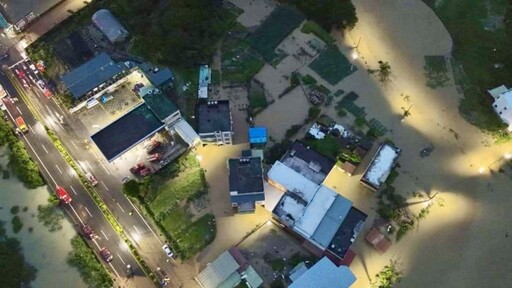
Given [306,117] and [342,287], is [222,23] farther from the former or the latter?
[342,287]

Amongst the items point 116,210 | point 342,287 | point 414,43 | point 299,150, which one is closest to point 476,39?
point 414,43

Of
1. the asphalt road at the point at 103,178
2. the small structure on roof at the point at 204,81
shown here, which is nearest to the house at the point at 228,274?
the asphalt road at the point at 103,178

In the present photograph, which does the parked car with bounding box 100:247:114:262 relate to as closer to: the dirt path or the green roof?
the green roof

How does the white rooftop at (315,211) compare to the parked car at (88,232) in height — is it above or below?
below

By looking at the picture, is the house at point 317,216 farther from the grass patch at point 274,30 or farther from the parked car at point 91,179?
the parked car at point 91,179

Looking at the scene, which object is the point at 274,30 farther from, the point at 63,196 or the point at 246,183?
the point at 63,196

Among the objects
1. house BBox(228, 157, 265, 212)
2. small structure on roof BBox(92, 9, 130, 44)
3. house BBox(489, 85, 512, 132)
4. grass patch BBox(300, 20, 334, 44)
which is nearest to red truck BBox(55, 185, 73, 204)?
house BBox(228, 157, 265, 212)
